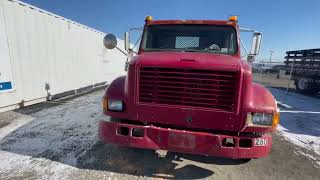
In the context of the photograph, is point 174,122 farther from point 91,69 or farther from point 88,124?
point 91,69

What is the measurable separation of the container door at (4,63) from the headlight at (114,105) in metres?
4.48

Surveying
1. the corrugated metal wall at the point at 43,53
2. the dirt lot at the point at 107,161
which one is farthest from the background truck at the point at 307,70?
the corrugated metal wall at the point at 43,53

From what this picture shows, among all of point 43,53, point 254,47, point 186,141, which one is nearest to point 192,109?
point 186,141

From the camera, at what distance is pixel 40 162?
3510 millimetres

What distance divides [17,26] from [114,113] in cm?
514

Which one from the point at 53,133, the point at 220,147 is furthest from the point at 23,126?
the point at 220,147

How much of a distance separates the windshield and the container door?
4216 mm

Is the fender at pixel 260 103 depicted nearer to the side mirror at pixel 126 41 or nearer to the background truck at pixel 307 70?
the side mirror at pixel 126 41

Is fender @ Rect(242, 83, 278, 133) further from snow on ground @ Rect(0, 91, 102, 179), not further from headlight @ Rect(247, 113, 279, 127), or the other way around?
snow on ground @ Rect(0, 91, 102, 179)

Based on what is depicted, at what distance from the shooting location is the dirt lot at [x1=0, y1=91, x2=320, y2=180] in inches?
130

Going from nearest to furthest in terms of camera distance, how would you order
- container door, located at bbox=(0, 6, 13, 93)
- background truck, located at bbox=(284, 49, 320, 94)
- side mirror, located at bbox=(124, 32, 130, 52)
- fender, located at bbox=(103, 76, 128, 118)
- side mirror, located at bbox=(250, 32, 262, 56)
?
fender, located at bbox=(103, 76, 128, 118), side mirror, located at bbox=(250, 32, 262, 56), side mirror, located at bbox=(124, 32, 130, 52), container door, located at bbox=(0, 6, 13, 93), background truck, located at bbox=(284, 49, 320, 94)

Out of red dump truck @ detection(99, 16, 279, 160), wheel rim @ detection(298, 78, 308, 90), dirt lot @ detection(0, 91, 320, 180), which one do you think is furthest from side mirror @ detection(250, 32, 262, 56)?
Answer: wheel rim @ detection(298, 78, 308, 90)

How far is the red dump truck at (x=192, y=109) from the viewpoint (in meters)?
2.87

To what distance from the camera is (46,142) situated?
169 inches
